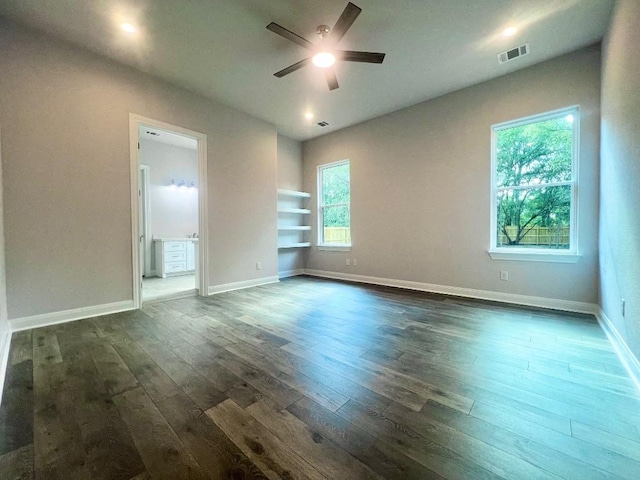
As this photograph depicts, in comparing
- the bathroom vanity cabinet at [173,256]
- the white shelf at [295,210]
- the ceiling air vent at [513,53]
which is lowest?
the bathroom vanity cabinet at [173,256]

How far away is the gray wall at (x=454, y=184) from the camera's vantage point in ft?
10.2

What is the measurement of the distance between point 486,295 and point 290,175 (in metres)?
4.38

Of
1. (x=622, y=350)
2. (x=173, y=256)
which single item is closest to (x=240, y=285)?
(x=173, y=256)

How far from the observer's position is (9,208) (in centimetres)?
262

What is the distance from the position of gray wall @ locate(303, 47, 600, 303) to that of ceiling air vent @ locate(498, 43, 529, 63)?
1.31 ft

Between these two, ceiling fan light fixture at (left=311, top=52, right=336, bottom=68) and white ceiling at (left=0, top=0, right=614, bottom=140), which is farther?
ceiling fan light fixture at (left=311, top=52, right=336, bottom=68)

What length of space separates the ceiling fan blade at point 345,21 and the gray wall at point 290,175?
11.1 feet

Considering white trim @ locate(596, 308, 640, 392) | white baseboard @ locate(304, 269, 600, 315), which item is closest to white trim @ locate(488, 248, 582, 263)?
white baseboard @ locate(304, 269, 600, 315)

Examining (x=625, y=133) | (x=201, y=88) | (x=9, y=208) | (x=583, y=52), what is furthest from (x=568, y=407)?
(x=201, y=88)

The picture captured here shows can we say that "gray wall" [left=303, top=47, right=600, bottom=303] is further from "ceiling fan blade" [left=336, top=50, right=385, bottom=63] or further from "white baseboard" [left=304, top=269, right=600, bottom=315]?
"ceiling fan blade" [left=336, top=50, right=385, bottom=63]

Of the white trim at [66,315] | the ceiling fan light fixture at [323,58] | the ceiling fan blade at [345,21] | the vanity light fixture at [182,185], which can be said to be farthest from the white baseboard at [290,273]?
the ceiling fan blade at [345,21]

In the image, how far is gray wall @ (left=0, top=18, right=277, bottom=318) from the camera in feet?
8.71

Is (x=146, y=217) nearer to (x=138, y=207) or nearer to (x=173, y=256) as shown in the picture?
(x=173, y=256)

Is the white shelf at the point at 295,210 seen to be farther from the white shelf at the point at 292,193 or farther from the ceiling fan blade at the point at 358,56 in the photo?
the ceiling fan blade at the point at 358,56
